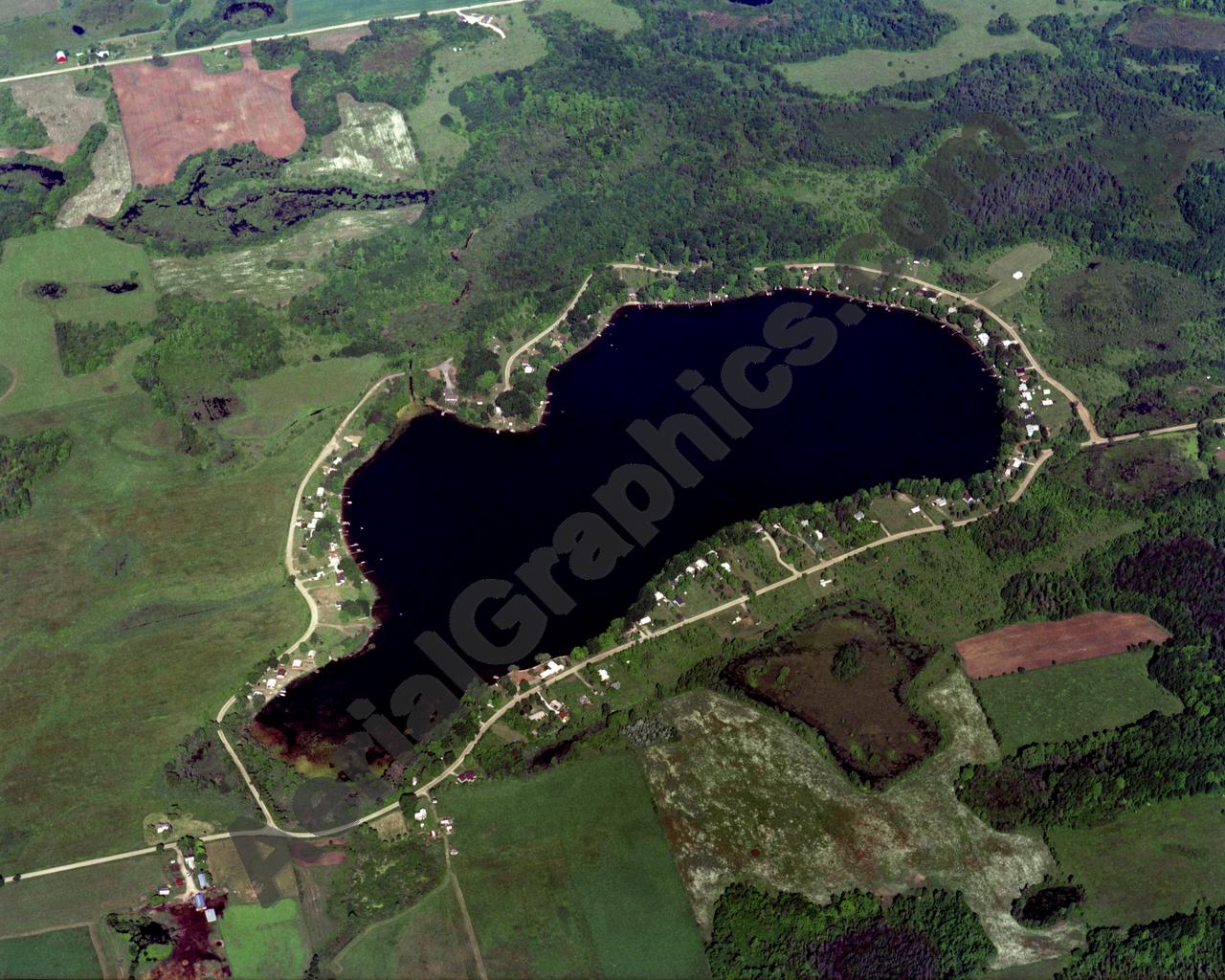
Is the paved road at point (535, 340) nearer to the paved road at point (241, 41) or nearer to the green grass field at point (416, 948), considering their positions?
the green grass field at point (416, 948)

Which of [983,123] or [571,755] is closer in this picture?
[571,755]

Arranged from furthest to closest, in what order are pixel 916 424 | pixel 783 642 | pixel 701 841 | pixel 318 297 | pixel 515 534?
pixel 318 297, pixel 916 424, pixel 515 534, pixel 783 642, pixel 701 841

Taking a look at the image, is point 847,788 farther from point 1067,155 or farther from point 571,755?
point 1067,155

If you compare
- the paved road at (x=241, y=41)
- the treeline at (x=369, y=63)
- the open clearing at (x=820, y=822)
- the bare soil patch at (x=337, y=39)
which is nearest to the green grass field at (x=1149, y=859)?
the open clearing at (x=820, y=822)

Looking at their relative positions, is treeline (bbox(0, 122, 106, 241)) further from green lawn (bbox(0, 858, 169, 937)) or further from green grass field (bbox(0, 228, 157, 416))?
green lawn (bbox(0, 858, 169, 937))

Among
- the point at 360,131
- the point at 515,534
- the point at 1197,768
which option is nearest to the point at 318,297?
the point at 360,131

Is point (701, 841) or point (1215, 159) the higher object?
point (1215, 159)

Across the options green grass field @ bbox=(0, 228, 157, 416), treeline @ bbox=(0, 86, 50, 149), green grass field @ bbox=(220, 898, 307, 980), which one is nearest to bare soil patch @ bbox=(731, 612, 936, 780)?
green grass field @ bbox=(220, 898, 307, 980)
